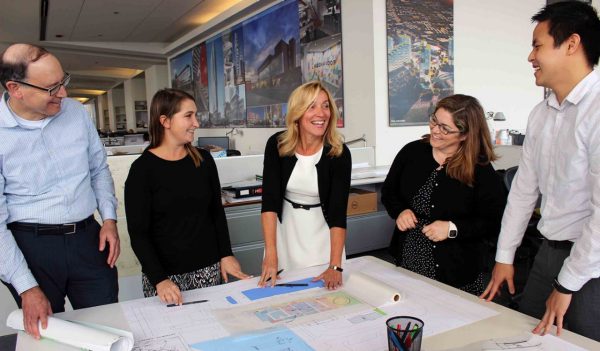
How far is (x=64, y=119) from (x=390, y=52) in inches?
135

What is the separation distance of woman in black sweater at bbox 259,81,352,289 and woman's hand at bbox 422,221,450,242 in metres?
0.34

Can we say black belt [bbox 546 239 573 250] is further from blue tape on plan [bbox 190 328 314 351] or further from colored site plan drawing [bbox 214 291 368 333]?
blue tape on plan [bbox 190 328 314 351]

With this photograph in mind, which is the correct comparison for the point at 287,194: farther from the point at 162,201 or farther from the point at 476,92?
the point at 476,92

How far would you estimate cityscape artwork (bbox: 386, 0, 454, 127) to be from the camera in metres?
4.43

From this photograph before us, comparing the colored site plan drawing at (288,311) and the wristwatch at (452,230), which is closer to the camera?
the colored site plan drawing at (288,311)

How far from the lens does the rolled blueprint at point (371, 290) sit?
1345mm

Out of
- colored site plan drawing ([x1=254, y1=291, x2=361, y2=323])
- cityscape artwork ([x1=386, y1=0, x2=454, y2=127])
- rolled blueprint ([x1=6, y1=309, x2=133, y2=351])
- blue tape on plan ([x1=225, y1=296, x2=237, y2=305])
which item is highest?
cityscape artwork ([x1=386, y1=0, x2=454, y2=127])

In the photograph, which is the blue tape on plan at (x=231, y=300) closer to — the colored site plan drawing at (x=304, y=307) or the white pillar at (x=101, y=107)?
the colored site plan drawing at (x=304, y=307)

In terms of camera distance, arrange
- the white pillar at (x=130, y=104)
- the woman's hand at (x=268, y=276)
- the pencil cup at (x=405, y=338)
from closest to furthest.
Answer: the pencil cup at (x=405, y=338) → the woman's hand at (x=268, y=276) → the white pillar at (x=130, y=104)

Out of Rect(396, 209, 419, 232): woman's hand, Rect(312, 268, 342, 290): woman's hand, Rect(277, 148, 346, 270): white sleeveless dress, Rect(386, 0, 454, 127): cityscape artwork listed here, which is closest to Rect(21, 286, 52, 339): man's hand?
Rect(312, 268, 342, 290): woman's hand

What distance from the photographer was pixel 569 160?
4.14 feet

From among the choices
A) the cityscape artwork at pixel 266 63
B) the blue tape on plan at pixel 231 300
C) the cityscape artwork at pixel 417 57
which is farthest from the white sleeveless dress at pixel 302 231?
the cityscape artwork at pixel 266 63

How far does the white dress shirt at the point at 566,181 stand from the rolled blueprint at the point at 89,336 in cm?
116

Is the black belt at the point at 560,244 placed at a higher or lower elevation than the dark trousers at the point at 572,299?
higher
